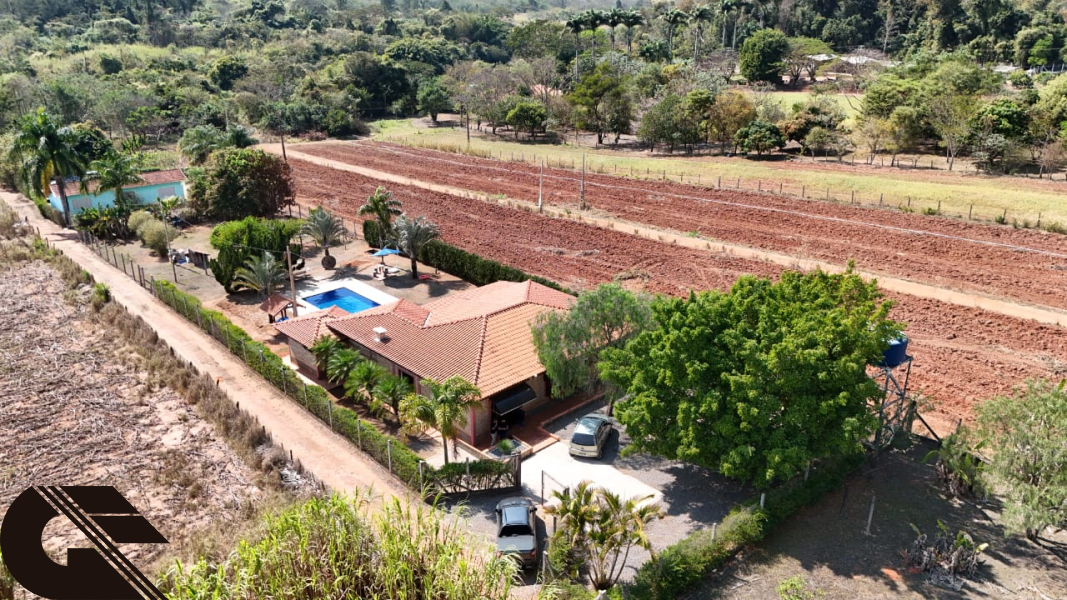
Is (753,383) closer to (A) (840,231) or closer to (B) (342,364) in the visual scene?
(B) (342,364)

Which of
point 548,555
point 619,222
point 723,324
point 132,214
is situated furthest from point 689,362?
point 132,214

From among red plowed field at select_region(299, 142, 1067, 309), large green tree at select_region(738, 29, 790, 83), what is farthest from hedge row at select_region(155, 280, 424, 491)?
large green tree at select_region(738, 29, 790, 83)

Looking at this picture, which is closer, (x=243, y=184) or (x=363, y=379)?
(x=363, y=379)

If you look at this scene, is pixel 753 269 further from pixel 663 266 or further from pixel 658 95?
pixel 658 95

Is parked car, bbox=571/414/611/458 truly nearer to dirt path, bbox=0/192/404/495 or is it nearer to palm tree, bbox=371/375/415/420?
dirt path, bbox=0/192/404/495

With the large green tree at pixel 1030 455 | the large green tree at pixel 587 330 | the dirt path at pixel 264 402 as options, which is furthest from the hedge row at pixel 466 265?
the large green tree at pixel 1030 455

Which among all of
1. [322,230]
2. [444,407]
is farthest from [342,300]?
[444,407]

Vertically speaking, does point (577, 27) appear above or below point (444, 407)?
above
